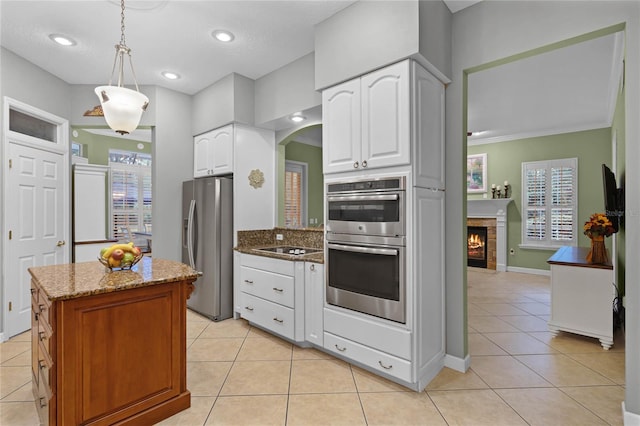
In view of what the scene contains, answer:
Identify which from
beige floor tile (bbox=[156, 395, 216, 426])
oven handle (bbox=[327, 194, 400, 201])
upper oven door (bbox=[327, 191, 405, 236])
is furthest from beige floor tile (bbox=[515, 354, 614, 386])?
beige floor tile (bbox=[156, 395, 216, 426])

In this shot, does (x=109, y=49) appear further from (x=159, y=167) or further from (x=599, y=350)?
(x=599, y=350)

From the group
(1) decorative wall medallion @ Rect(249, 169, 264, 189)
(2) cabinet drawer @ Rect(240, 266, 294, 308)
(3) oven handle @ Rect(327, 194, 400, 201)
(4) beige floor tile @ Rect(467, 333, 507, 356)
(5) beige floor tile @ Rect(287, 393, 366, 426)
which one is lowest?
(5) beige floor tile @ Rect(287, 393, 366, 426)

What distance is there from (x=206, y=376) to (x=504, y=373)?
2.37 metres

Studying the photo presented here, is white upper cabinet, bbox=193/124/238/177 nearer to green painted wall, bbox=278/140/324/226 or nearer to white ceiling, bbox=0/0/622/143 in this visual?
white ceiling, bbox=0/0/622/143

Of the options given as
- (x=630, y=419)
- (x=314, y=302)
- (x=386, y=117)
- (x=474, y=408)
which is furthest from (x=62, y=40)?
(x=630, y=419)

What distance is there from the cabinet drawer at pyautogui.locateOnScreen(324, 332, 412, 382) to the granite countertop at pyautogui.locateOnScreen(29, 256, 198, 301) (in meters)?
1.35

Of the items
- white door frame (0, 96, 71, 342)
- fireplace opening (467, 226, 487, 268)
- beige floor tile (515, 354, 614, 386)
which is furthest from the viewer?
fireplace opening (467, 226, 487, 268)

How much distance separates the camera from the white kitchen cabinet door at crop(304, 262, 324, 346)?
2.89 metres

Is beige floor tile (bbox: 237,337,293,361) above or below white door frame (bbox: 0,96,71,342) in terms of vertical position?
below

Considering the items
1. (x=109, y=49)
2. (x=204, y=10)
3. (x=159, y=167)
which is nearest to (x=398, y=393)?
(x=204, y=10)

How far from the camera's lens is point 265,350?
304cm

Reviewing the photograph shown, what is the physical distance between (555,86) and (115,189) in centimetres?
746

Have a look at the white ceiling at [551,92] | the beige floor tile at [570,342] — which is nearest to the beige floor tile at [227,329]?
the beige floor tile at [570,342]

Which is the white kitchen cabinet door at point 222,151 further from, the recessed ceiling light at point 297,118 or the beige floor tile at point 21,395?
the beige floor tile at point 21,395
